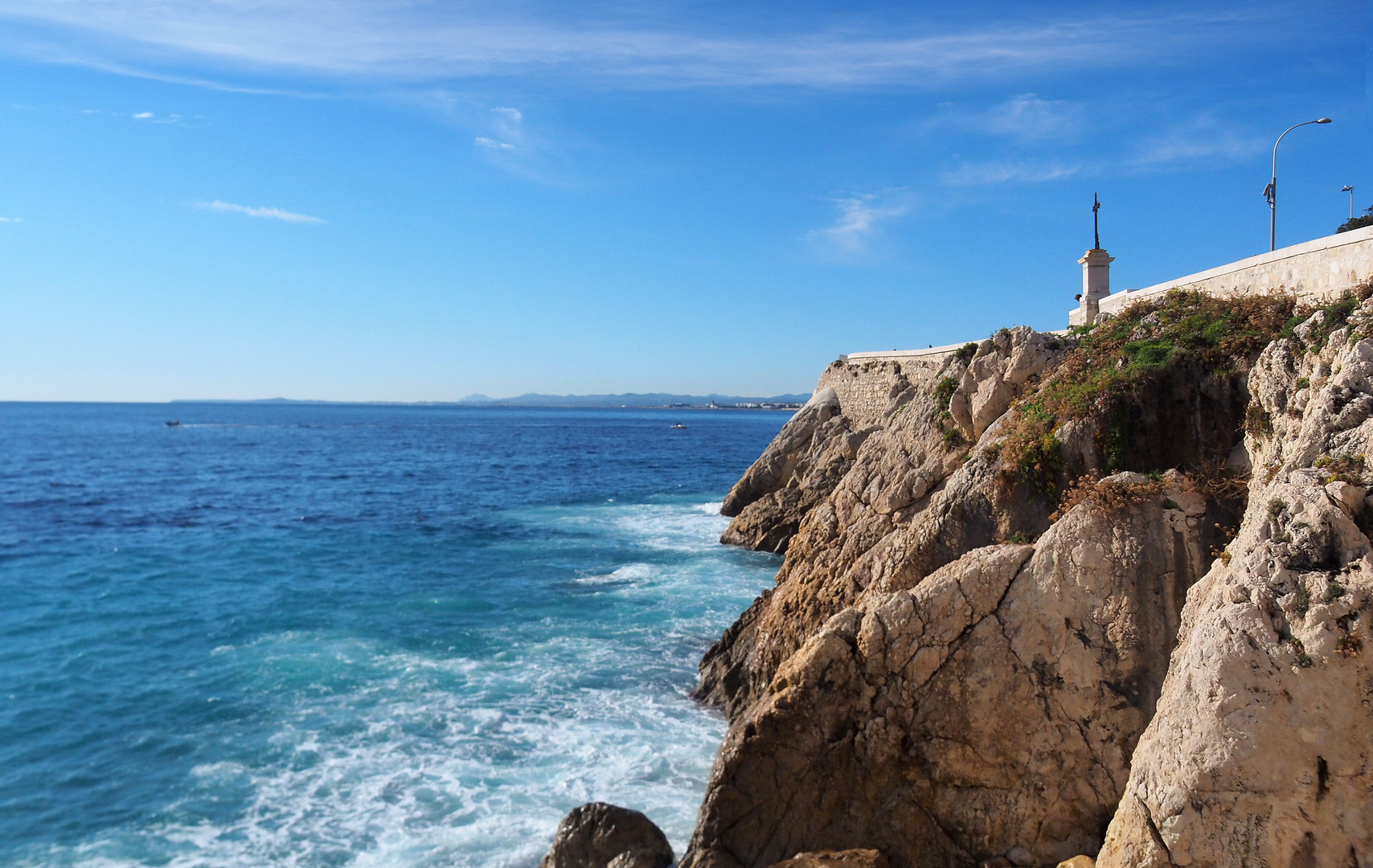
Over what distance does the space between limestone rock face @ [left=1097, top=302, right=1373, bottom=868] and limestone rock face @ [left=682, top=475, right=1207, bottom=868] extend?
1.29 metres

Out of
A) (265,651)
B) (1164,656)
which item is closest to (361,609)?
(265,651)

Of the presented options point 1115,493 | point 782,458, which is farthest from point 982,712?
point 782,458

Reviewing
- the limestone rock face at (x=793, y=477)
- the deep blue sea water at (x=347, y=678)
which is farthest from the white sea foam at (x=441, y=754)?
the limestone rock face at (x=793, y=477)

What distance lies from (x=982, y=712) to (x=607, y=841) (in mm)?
4520

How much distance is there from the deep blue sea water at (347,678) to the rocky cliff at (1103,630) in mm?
2792

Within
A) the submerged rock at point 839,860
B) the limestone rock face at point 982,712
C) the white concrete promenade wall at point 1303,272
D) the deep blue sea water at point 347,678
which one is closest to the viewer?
the submerged rock at point 839,860

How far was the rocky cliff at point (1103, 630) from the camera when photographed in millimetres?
6328

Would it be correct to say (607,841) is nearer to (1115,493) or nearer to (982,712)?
(982,712)

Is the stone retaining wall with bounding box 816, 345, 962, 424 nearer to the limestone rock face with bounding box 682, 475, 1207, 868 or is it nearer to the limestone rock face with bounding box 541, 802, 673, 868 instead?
the limestone rock face with bounding box 682, 475, 1207, 868

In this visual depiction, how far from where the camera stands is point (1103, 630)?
28.1 ft

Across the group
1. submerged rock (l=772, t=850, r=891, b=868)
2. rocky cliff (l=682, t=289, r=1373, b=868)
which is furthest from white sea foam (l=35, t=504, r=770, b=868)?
submerged rock (l=772, t=850, r=891, b=868)

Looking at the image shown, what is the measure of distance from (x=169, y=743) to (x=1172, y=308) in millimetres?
17338

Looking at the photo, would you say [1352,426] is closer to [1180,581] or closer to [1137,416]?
[1180,581]

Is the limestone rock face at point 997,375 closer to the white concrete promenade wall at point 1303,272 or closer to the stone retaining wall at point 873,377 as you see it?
the white concrete promenade wall at point 1303,272
